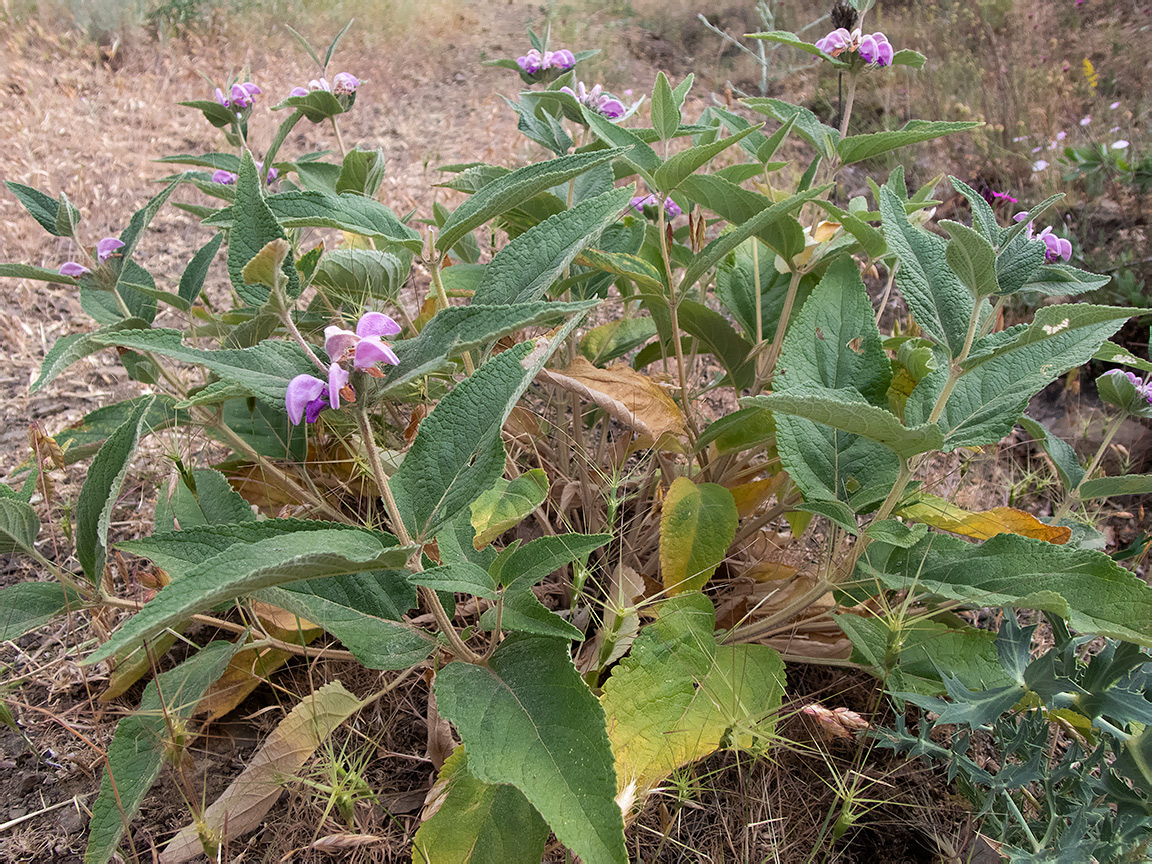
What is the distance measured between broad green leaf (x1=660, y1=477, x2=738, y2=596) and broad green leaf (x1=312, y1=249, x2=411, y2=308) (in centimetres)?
65

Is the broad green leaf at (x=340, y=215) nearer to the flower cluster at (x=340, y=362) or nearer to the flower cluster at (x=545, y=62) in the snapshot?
the flower cluster at (x=340, y=362)

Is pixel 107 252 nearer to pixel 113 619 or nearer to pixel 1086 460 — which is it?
pixel 113 619

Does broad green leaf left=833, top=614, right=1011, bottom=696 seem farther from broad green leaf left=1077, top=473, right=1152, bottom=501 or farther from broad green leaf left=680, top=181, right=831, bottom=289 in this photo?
broad green leaf left=680, top=181, right=831, bottom=289

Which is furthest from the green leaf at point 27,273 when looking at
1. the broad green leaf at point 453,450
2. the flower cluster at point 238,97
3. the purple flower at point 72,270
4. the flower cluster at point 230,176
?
the broad green leaf at point 453,450

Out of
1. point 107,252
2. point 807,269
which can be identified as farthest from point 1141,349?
point 107,252

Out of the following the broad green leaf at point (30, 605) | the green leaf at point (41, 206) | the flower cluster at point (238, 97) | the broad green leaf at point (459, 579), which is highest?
the flower cluster at point (238, 97)

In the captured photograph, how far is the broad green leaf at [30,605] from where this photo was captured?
107 cm

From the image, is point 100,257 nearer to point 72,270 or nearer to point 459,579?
point 72,270

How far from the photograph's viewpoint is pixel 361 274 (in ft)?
4.16

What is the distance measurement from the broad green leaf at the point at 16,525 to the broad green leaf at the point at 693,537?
997mm

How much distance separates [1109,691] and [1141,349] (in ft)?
7.60

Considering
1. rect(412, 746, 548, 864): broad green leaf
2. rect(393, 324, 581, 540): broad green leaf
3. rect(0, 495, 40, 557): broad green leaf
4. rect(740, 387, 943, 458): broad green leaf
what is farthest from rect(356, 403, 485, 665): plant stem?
rect(0, 495, 40, 557): broad green leaf

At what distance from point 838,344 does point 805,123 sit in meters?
0.50

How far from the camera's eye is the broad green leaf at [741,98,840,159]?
4.51 ft
